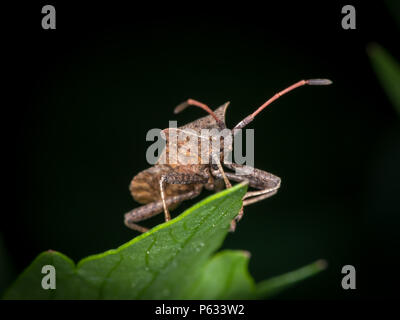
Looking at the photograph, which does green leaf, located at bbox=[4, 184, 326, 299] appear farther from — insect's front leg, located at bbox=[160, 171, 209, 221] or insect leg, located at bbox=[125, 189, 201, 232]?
insect leg, located at bbox=[125, 189, 201, 232]

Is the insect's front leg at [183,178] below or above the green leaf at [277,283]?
above

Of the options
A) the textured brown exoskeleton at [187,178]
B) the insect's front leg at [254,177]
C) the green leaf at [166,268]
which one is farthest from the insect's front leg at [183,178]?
the green leaf at [166,268]

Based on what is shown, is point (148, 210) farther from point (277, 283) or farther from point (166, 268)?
point (277, 283)

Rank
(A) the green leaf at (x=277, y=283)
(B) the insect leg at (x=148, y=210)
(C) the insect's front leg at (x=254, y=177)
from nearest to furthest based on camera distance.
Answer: (A) the green leaf at (x=277, y=283)
(C) the insect's front leg at (x=254, y=177)
(B) the insect leg at (x=148, y=210)
